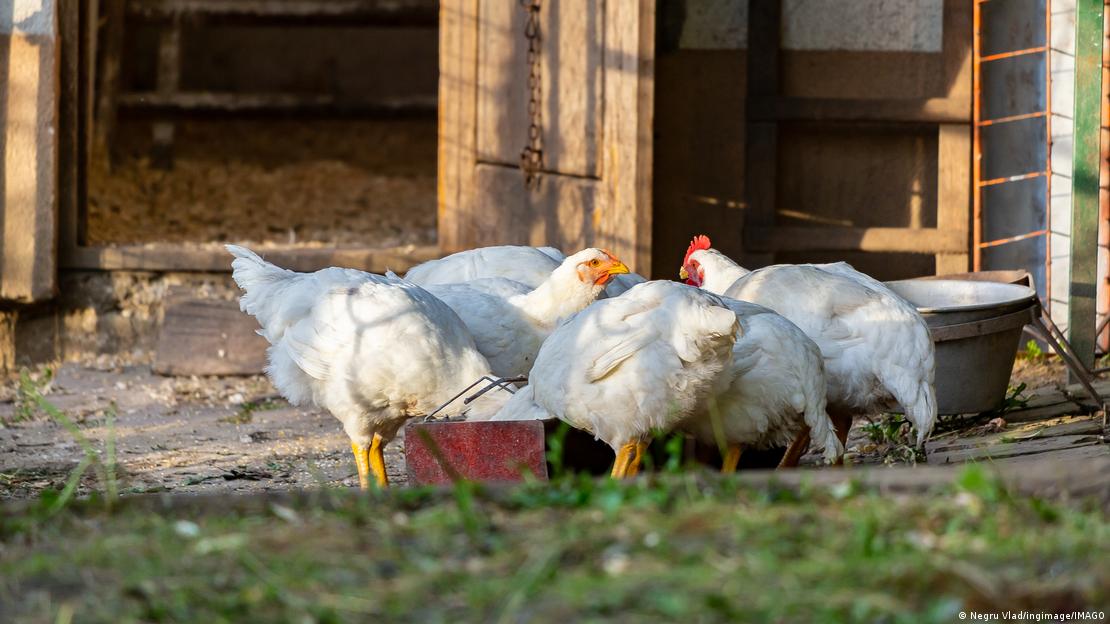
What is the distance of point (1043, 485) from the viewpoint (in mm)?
2477

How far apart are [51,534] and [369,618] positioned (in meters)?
0.79

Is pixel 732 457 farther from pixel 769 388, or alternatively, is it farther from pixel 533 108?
pixel 533 108

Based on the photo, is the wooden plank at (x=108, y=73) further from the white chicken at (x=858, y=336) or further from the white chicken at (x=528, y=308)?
the white chicken at (x=858, y=336)

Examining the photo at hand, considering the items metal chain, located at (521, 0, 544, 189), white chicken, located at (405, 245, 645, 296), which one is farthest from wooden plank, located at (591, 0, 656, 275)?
white chicken, located at (405, 245, 645, 296)

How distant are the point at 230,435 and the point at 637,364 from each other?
2516 millimetres

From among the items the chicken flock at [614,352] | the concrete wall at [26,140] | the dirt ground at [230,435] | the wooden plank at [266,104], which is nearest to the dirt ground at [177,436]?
the dirt ground at [230,435]

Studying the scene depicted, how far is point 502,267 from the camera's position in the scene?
17.6ft

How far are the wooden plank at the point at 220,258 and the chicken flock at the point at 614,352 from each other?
173cm

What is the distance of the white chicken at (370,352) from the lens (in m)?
4.16

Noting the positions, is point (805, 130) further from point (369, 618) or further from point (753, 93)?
point (369, 618)

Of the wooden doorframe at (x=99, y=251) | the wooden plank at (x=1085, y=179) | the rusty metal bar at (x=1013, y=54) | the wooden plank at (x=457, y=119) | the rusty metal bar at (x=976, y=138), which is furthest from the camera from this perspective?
the rusty metal bar at (x=976, y=138)

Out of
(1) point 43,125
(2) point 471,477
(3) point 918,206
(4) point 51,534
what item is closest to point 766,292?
(2) point 471,477

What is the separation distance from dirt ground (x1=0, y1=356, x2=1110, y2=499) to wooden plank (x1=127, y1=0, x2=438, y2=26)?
448 centimetres

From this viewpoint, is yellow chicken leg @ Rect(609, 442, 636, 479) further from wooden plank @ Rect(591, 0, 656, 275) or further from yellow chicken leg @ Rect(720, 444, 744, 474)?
wooden plank @ Rect(591, 0, 656, 275)
